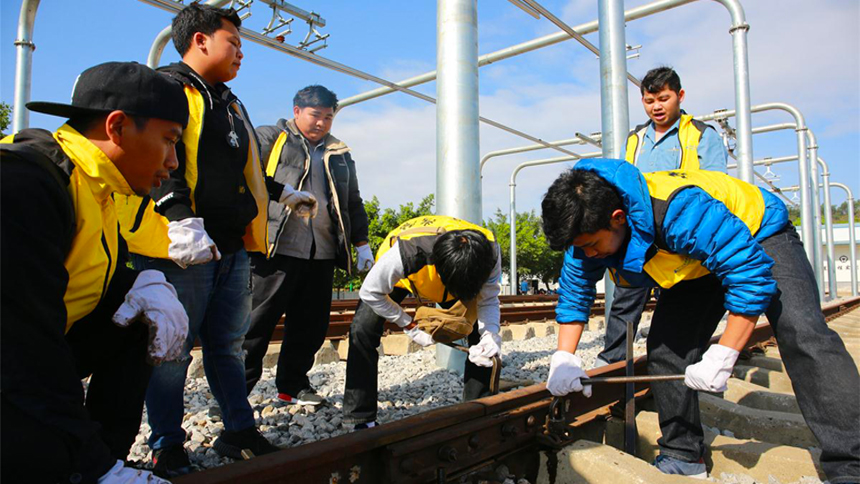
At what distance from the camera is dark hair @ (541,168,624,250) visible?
2.39 m

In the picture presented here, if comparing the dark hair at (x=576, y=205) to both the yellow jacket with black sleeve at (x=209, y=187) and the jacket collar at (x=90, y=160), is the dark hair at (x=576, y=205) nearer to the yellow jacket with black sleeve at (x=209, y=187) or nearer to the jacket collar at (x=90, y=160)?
the yellow jacket with black sleeve at (x=209, y=187)

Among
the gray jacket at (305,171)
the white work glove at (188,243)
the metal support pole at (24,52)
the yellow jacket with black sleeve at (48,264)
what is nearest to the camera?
the yellow jacket with black sleeve at (48,264)

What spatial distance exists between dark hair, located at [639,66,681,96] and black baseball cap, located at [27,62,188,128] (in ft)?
11.4

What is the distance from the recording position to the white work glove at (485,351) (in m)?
3.33

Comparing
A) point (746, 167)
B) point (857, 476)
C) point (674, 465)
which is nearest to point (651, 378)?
point (674, 465)

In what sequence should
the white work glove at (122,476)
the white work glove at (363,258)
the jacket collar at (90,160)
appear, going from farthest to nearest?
the white work glove at (363,258)
the jacket collar at (90,160)
the white work glove at (122,476)

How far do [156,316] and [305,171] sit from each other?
2.30 meters

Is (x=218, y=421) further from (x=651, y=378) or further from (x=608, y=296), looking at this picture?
(x=608, y=296)

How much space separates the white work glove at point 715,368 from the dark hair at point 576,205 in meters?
0.76

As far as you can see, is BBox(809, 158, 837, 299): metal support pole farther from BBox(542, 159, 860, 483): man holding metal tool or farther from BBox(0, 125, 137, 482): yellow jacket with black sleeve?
BBox(0, 125, 137, 482): yellow jacket with black sleeve

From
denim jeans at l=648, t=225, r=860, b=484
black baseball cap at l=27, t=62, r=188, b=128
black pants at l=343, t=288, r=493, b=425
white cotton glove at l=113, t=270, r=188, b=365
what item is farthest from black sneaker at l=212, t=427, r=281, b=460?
denim jeans at l=648, t=225, r=860, b=484

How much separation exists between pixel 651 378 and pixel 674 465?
416 millimetres

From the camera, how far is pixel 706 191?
100 inches

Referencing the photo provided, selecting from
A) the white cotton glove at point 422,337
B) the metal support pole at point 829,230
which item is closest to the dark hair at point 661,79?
the white cotton glove at point 422,337
